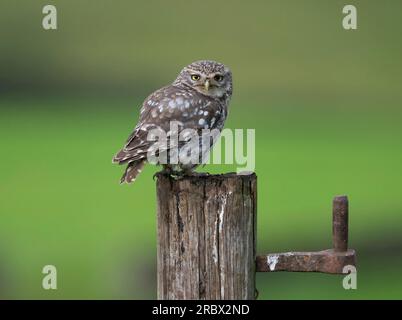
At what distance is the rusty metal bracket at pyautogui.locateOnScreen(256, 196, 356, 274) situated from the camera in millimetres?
5367

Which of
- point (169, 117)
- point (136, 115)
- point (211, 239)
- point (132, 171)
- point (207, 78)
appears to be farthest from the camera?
point (136, 115)

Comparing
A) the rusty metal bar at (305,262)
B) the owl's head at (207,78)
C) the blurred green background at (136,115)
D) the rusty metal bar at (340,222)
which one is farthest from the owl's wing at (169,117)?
the blurred green background at (136,115)

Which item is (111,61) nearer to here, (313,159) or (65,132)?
(65,132)

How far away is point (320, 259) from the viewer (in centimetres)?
538

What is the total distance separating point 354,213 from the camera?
1411 cm

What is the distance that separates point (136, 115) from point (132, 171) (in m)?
10.4

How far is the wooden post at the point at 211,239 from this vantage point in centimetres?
530

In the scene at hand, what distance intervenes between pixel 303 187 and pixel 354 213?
1.08 m

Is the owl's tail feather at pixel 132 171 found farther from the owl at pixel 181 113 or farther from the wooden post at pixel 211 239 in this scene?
the wooden post at pixel 211 239

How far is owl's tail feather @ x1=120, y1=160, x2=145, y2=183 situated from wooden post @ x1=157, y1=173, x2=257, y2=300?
1.05 metres

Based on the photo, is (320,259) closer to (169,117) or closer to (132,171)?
(132,171)

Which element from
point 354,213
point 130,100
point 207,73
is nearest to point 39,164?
point 130,100

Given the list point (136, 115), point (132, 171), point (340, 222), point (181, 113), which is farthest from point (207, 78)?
point (136, 115)

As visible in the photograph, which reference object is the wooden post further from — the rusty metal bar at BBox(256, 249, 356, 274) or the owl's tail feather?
the owl's tail feather
